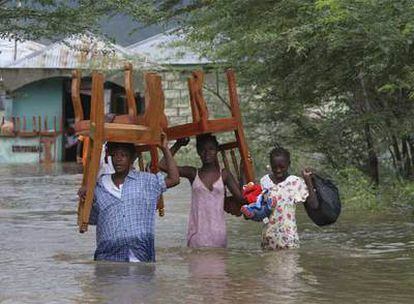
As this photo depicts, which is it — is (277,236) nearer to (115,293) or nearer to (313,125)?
(115,293)

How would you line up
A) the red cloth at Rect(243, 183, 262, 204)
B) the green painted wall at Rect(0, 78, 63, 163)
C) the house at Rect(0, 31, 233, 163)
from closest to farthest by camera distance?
1. the red cloth at Rect(243, 183, 262, 204)
2. the house at Rect(0, 31, 233, 163)
3. the green painted wall at Rect(0, 78, 63, 163)

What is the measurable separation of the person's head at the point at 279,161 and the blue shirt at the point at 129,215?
1.40 metres

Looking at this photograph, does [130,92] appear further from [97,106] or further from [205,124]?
[205,124]

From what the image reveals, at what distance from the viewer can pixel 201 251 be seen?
29.3 ft

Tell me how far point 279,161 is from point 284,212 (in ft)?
1.51

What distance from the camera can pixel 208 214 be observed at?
8.88 metres

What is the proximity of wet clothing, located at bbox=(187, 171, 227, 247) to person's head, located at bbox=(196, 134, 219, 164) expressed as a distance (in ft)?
0.63

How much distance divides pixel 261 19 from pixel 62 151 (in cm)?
1977

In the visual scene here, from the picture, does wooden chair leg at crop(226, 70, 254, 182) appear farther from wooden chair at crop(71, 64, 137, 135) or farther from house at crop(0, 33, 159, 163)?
house at crop(0, 33, 159, 163)

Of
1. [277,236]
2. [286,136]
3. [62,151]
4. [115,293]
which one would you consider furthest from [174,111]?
[115,293]

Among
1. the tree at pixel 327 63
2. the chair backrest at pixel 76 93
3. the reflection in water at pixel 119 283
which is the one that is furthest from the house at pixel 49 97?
the reflection in water at pixel 119 283

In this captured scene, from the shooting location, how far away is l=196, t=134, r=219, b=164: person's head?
8867 millimetres

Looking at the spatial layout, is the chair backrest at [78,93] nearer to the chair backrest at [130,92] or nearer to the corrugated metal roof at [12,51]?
the chair backrest at [130,92]

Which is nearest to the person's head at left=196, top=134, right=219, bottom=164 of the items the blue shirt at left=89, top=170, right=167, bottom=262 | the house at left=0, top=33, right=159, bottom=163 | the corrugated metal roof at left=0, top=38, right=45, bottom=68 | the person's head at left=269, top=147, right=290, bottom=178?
the person's head at left=269, top=147, right=290, bottom=178
